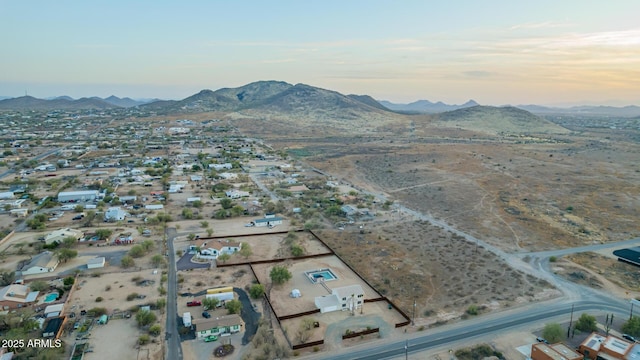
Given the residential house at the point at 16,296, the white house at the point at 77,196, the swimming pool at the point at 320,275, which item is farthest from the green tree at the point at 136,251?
the white house at the point at 77,196

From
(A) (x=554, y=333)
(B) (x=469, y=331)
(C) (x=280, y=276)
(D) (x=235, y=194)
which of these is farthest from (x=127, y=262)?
(A) (x=554, y=333)

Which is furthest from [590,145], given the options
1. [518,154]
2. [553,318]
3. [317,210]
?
[553,318]

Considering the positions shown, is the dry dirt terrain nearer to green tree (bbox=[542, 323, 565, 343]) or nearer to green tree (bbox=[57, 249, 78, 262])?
green tree (bbox=[542, 323, 565, 343])

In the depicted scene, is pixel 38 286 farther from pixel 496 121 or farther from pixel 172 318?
pixel 496 121

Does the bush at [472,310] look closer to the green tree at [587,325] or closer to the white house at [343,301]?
the green tree at [587,325]

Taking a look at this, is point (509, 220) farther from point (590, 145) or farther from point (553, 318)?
point (590, 145)

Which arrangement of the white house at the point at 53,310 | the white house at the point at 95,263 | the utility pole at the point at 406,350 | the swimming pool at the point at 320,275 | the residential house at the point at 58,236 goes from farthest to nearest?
the residential house at the point at 58,236 → the white house at the point at 95,263 → the swimming pool at the point at 320,275 → the white house at the point at 53,310 → the utility pole at the point at 406,350

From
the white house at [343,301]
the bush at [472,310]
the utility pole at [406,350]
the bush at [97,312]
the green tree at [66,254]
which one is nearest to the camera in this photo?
the utility pole at [406,350]
